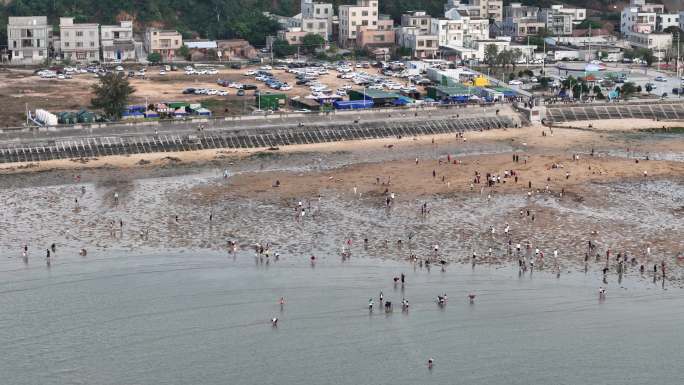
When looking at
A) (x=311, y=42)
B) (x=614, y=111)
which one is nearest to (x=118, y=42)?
(x=311, y=42)

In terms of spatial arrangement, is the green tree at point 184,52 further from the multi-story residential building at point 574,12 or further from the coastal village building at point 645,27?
the coastal village building at point 645,27

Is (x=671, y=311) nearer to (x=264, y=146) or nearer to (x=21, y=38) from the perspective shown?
(x=264, y=146)

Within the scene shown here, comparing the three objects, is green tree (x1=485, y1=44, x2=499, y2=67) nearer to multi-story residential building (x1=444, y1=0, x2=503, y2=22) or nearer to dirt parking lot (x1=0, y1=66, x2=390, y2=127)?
dirt parking lot (x1=0, y1=66, x2=390, y2=127)

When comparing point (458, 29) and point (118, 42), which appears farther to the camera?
point (458, 29)

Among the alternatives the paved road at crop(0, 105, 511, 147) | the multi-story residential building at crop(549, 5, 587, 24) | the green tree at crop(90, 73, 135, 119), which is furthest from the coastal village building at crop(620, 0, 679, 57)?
the green tree at crop(90, 73, 135, 119)

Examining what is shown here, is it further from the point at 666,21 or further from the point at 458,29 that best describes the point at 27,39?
the point at 666,21

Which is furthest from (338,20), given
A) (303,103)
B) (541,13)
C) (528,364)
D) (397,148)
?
(528,364)
